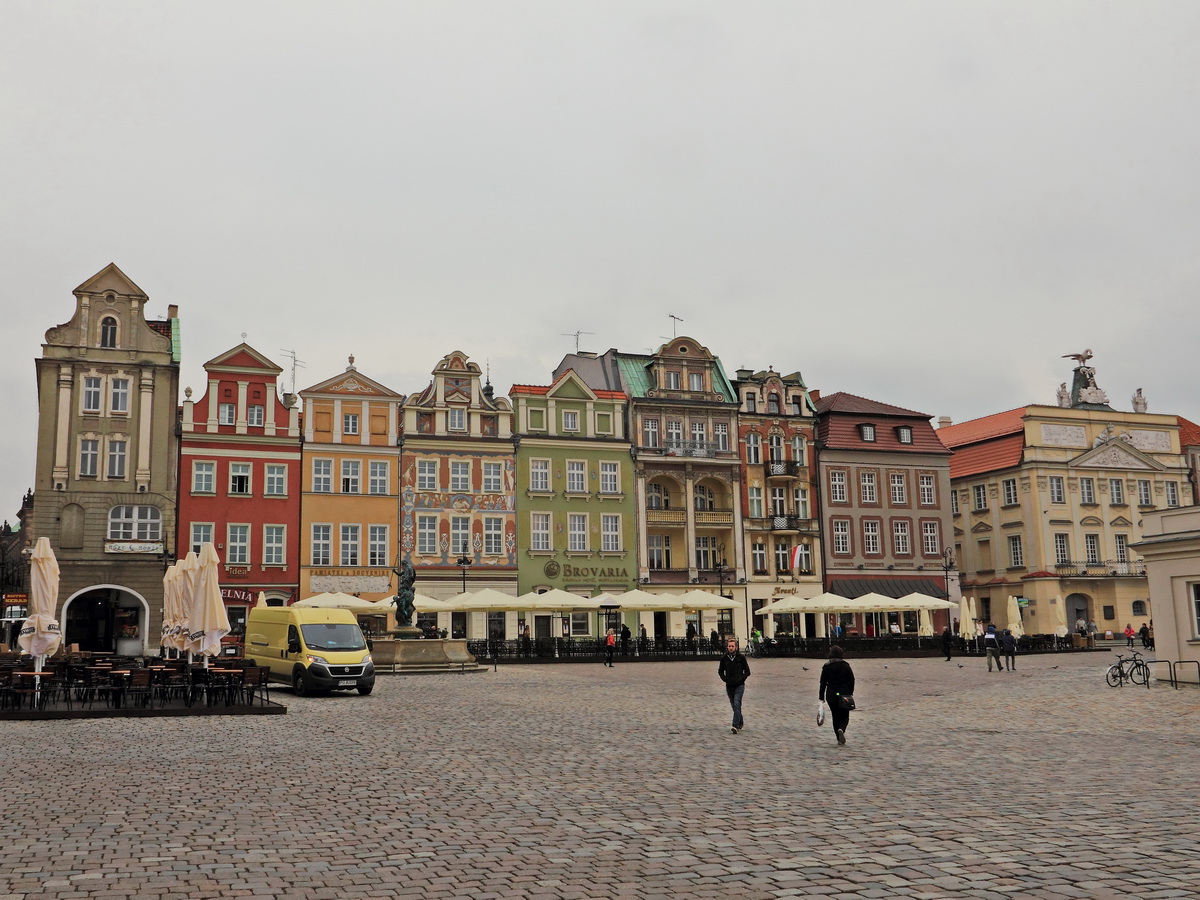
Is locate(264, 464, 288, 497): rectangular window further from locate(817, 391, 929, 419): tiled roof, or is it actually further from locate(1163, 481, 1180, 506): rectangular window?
locate(1163, 481, 1180, 506): rectangular window

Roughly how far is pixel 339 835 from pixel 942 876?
15.9 ft

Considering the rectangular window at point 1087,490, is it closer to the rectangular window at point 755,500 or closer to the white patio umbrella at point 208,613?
the rectangular window at point 755,500

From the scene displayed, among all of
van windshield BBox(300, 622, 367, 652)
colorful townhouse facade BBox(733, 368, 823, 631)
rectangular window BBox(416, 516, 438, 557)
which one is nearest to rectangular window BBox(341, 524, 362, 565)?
rectangular window BBox(416, 516, 438, 557)

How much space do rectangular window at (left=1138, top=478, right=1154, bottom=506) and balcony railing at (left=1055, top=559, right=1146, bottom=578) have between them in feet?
12.6

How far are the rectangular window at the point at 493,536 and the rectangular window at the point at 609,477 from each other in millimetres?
5727

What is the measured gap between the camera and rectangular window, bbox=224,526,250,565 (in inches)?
2003

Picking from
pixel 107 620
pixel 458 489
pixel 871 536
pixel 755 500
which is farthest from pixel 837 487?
pixel 107 620

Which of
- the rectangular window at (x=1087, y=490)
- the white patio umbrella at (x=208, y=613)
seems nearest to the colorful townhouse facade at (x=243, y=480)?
the white patio umbrella at (x=208, y=613)

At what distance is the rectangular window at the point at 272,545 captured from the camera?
5159cm

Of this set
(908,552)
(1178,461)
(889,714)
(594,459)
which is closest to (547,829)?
(889,714)

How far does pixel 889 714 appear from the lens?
70.0 ft

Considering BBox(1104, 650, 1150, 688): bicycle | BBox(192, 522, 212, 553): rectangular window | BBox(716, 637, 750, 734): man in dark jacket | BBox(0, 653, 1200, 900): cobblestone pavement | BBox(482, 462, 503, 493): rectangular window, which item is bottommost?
BBox(0, 653, 1200, 900): cobblestone pavement

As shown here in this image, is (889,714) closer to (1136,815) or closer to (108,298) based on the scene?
(1136,815)

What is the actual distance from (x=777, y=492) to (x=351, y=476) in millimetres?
23055
